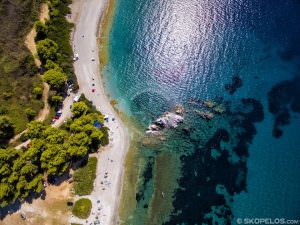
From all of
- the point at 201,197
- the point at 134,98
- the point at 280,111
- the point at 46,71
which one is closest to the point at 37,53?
the point at 46,71

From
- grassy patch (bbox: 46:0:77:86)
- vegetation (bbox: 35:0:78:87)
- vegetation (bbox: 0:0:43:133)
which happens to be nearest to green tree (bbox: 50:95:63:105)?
vegetation (bbox: 0:0:43:133)

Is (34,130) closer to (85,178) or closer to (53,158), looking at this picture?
(53,158)

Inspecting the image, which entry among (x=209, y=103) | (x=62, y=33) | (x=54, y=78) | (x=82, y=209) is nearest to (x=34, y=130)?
(x=54, y=78)

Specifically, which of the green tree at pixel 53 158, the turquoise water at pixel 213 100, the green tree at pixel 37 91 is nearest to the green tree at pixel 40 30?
the green tree at pixel 37 91

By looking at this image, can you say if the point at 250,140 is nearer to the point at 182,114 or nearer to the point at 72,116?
the point at 182,114

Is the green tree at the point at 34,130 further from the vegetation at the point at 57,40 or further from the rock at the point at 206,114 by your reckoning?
the rock at the point at 206,114

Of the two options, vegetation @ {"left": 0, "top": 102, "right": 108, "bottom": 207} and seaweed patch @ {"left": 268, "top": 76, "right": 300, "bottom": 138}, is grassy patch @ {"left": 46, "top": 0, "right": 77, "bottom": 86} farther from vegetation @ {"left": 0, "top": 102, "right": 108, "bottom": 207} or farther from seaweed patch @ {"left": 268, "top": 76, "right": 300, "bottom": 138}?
seaweed patch @ {"left": 268, "top": 76, "right": 300, "bottom": 138}
